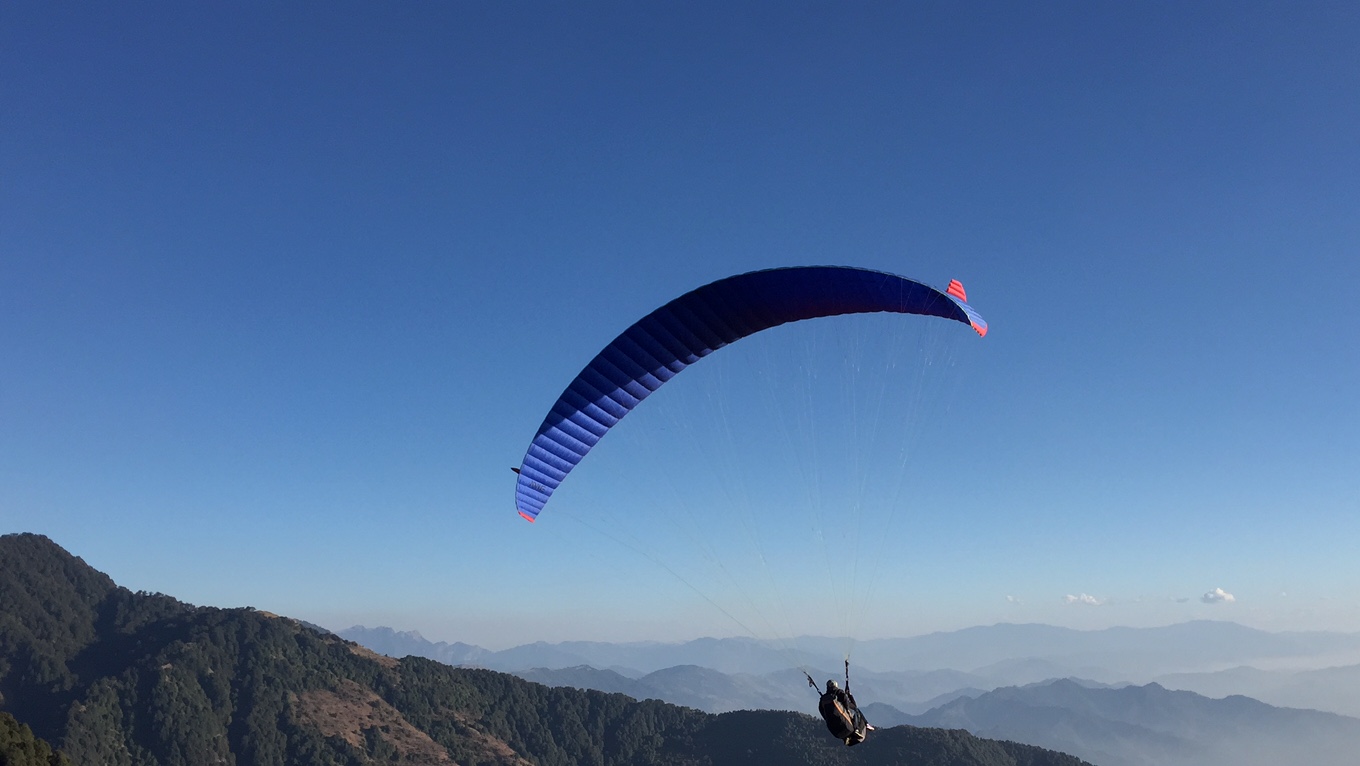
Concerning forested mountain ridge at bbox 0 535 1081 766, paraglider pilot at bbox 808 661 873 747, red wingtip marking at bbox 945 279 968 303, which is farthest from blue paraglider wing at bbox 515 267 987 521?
forested mountain ridge at bbox 0 535 1081 766

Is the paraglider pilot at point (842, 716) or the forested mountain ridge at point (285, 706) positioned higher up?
the paraglider pilot at point (842, 716)

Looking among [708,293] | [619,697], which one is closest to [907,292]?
[708,293]

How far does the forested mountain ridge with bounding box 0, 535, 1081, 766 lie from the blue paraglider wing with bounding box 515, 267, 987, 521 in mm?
115124

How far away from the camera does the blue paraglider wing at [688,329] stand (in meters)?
18.2

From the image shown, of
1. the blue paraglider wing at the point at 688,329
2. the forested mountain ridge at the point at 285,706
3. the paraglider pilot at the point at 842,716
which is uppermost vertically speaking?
the blue paraglider wing at the point at 688,329

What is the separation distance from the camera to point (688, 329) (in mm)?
20469

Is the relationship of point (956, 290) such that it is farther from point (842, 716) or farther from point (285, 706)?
point (285, 706)

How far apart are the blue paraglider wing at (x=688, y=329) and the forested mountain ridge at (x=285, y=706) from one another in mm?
115124

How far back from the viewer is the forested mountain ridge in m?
114

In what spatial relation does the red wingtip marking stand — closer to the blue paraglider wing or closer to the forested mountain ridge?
the blue paraglider wing

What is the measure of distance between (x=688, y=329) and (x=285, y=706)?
13321cm

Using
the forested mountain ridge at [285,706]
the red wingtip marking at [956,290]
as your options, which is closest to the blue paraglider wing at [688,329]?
the red wingtip marking at [956,290]

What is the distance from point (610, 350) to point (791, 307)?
190 inches

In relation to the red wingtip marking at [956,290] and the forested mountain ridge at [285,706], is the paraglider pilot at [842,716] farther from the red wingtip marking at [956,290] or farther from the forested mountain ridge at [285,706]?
the forested mountain ridge at [285,706]
